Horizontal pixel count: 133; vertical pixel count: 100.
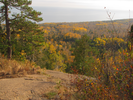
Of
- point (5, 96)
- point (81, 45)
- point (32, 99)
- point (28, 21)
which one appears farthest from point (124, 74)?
point (81, 45)

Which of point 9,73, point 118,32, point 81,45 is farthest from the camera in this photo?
point 81,45

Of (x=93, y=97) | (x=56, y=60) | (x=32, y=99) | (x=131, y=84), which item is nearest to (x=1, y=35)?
(x=32, y=99)

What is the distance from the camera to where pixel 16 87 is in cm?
349

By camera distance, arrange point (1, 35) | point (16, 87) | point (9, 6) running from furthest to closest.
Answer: point (1, 35) < point (9, 6) < point (16, 87)

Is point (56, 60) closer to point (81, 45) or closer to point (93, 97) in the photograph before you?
point (81, 45)

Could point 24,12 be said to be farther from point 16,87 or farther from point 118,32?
point 118,32

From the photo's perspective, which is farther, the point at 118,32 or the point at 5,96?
the point at 118,32

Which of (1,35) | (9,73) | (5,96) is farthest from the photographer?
(1,35)

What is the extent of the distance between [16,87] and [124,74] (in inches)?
137

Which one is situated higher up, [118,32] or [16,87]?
[118,32]

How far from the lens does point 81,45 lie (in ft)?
55.6

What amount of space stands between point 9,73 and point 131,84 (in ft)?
15.5

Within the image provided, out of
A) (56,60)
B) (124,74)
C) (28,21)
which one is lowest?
(56,60)

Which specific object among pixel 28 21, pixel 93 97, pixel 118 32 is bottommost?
pixel 93 97
